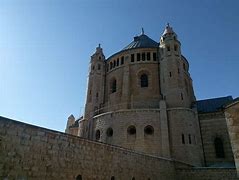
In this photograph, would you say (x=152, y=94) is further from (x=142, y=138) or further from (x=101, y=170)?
(x=101, y=170)

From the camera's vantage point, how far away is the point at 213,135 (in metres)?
23.7

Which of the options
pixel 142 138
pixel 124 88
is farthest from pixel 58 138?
pixel 124 88

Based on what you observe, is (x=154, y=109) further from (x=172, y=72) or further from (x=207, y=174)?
(x=207, y=174)

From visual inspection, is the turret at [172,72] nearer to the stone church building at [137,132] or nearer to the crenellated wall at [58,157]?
the stone church building at [137,132]

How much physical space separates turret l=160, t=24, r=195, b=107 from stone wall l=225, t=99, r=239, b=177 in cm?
1251

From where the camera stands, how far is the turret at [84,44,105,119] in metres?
27.8

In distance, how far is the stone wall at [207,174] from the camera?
17359 millimetres

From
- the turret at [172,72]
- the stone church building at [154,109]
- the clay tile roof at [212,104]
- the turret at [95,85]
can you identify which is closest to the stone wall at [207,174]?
the stone church building at [154,109]

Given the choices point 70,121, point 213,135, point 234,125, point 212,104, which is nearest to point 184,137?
point 213,135

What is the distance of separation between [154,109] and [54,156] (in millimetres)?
14565

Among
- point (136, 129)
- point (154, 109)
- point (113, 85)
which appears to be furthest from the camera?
point (113, 85)

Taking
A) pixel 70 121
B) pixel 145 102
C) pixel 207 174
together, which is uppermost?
Answer: pixel 70 121

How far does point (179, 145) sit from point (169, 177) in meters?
4.25

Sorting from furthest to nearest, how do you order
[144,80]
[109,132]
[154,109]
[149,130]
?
1. [144,80]
2. [109,132]
3. [154,109]
4. [149,130]
